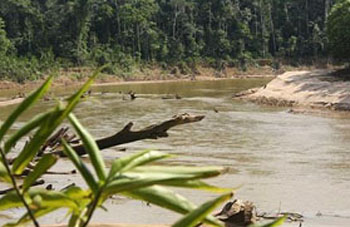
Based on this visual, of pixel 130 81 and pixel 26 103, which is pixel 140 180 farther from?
pixel 130 81

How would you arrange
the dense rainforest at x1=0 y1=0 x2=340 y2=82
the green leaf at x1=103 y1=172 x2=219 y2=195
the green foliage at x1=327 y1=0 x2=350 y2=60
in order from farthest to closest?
the dense rainforest at x1=0 y1=0 x2=340 y2=82 < the green foliage at x1=327 y1=0 x2=350 y2=60 < the green leaf at x1=103 y1=172 x2=219 y2=195

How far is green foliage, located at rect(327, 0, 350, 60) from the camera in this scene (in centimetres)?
2855

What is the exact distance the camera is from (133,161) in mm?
852

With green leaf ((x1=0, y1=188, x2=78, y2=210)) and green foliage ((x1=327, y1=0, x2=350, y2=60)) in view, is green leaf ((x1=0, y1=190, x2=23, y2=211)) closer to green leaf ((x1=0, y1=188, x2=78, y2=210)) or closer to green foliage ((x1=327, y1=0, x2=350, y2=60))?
green leaf ((x1=0, y1=188, x2=78, y2=210))

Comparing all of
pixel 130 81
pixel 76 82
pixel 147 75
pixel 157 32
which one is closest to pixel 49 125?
pixel 76 82

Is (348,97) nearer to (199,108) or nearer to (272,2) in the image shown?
(199,108)

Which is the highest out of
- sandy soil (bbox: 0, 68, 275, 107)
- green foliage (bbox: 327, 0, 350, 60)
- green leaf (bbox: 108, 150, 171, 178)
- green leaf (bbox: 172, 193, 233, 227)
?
green leaf (bbox: 108, 150, 171, 178)

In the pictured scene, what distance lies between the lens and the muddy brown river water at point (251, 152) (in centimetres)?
787

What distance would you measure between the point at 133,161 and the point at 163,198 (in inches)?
2.6

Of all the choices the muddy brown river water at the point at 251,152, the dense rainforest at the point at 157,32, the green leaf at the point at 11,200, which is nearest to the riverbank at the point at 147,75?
the dense rainforest at the point at 157,32

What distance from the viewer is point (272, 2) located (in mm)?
53781

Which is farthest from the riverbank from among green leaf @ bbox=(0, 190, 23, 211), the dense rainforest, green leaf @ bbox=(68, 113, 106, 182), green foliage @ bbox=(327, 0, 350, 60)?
green leaf @ bbox=(68, 113, 106, 182)

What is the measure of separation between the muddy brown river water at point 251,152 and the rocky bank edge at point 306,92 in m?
1.20

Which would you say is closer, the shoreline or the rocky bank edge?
the rocky bank edge
